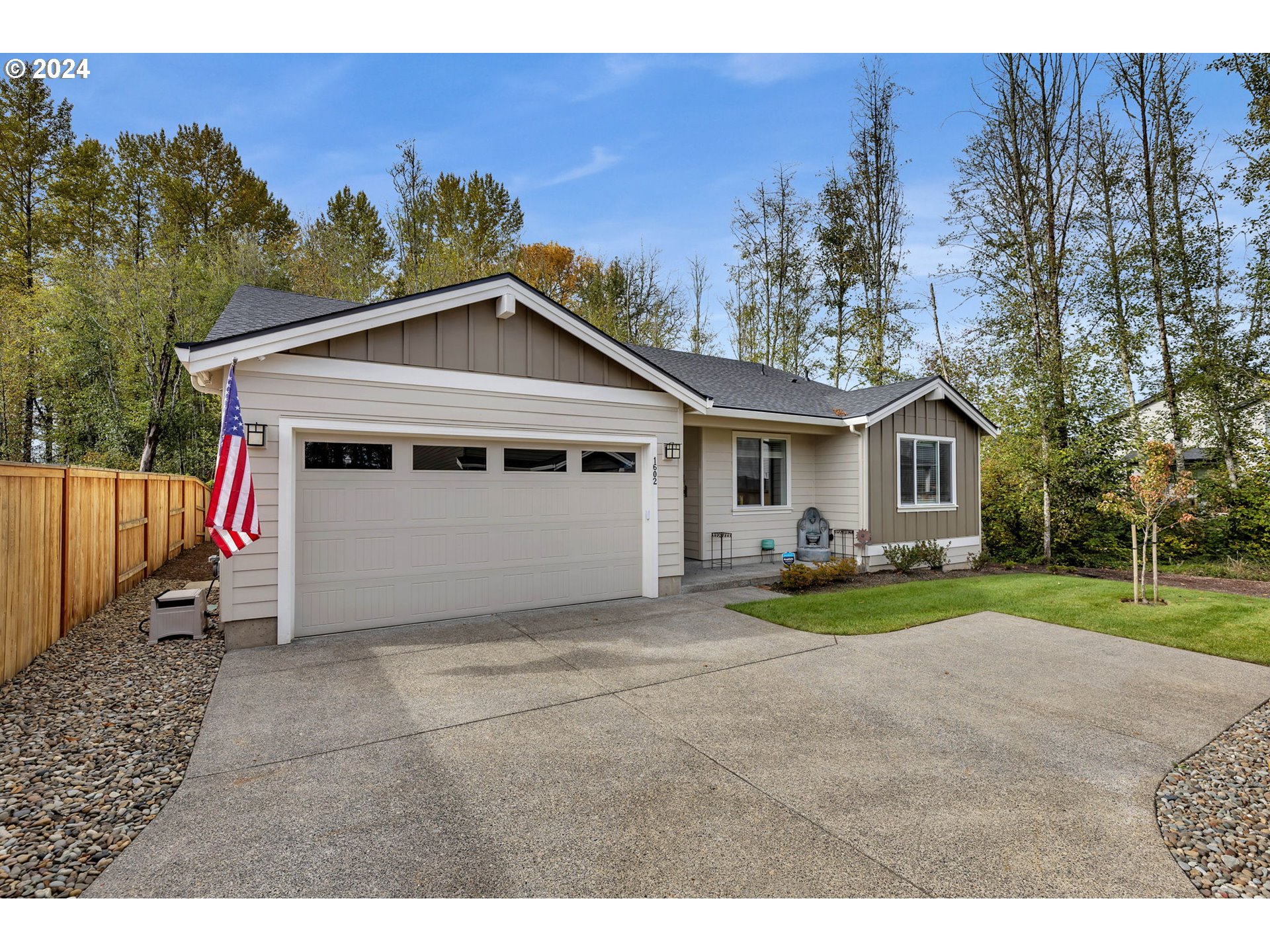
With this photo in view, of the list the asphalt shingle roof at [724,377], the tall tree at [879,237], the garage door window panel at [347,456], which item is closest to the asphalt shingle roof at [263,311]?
the asphalt shingle roof at [724,377]

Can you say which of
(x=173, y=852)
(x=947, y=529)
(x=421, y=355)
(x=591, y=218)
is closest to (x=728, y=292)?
(x=591, y=218)

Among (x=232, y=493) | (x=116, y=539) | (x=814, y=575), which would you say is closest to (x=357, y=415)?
(x=232, y=493)

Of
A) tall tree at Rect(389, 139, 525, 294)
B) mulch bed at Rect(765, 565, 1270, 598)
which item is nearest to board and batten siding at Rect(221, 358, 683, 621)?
mulch bed at Rect(765, 565, 1270, 598)

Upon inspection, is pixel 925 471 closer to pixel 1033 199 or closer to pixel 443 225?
pixel 1033 199

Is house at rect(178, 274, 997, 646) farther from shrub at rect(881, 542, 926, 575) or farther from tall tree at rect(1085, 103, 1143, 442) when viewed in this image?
tall tree at rect(1085, 103, 1143, 442)

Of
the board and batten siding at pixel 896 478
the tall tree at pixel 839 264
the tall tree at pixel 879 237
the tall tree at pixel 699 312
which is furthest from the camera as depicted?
the tall tree at pixel 699 312

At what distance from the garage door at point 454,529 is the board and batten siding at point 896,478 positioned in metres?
4.83

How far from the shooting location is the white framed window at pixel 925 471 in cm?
1077

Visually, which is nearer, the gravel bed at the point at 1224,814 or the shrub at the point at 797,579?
the gravel bed at the point at 1224,814

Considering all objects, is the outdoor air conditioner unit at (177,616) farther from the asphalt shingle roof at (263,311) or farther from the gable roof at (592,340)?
the asphalt shingle roof at (263,311)

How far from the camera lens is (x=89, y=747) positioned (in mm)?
3473

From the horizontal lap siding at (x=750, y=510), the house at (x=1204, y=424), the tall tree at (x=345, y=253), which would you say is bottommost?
the horizontal lap siding at (x=750, y=510)

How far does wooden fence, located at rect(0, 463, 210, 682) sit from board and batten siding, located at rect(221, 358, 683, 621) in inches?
52.6

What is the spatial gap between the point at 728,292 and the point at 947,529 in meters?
11.7
